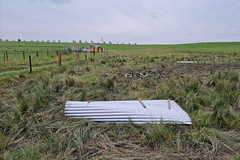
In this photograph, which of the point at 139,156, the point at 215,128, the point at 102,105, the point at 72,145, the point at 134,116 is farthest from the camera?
the point at 102,105

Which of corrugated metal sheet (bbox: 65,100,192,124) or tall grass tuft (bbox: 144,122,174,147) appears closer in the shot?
tall grass tuft (bbox: 144,122,174,147)

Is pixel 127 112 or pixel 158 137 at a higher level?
pixel 127 112

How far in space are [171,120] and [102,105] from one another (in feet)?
4.50

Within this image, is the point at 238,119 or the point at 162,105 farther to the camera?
the point at 162,105

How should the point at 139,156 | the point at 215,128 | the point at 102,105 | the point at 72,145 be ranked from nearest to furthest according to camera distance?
the point at 139,156
the point at 72,145
the point at 215,128
the point at 102,105

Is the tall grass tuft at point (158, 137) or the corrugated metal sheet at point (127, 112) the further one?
the corrugated metal sheet at point (127, 112)

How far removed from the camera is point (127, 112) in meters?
2.73

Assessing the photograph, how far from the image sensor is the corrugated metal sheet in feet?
8.36

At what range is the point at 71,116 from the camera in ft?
9.00

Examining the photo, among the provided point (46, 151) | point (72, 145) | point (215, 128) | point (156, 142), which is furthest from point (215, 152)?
point (46, 151)

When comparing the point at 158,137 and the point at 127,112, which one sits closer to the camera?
the point at 158,137

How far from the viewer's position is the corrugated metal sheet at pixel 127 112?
2547 mm

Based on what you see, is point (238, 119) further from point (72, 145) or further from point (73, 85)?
point (73, 85)

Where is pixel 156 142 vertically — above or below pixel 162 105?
below
